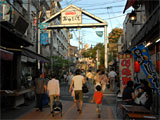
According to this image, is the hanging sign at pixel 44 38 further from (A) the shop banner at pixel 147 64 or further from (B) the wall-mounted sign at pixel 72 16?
(A) the shop banner at pixel 147 64

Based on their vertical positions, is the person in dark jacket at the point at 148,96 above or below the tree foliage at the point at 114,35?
below

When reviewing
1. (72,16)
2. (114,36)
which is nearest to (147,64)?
(72,16)

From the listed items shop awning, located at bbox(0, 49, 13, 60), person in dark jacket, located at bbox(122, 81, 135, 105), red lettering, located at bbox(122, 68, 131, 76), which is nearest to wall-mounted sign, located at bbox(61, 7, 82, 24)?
red lettering, located at bbox(122, 68, 131, 76)

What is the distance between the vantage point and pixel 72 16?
22281 millimetres

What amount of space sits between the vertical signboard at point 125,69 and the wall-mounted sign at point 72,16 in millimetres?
10107

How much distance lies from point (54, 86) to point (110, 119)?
8.54 ft

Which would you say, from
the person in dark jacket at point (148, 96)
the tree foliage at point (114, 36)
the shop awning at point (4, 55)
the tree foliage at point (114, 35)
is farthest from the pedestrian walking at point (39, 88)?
the tree foliage at point (114, 35)

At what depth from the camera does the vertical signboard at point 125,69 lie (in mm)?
13078

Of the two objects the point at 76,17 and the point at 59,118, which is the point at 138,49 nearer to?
the point at 59,118

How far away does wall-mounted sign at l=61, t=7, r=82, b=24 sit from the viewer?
2211 centimetres

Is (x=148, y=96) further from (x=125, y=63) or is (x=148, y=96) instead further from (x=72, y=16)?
(x=72, y=16)

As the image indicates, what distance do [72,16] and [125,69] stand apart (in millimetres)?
11163

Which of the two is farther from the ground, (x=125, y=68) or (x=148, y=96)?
(x=125, y=68)

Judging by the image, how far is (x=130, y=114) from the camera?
20.1 feet
